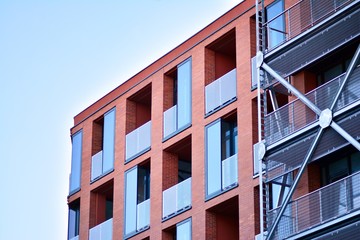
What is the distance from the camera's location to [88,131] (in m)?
53.8

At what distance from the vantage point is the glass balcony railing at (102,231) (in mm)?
50438

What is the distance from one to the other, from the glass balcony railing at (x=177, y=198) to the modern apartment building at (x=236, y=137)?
1.9 inches

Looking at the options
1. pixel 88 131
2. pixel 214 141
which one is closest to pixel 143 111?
pixel 88 131

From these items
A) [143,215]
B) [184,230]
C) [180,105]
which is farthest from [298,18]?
[143,215]

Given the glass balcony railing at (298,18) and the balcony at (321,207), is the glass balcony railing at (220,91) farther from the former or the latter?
the balcony at (321,207)

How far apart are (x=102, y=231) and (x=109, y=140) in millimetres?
3889

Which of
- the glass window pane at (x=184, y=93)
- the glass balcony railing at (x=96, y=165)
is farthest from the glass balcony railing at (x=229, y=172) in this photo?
the glass balcony railing at (x=96, y=165)

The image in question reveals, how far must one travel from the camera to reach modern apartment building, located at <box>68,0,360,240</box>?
120 feet

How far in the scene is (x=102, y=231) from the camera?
2000 inches

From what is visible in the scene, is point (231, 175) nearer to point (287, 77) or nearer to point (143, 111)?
point (287, 77)

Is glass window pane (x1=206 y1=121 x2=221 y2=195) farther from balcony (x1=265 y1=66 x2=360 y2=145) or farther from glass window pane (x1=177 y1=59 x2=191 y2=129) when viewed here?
balcony (x1=265 y1=66 x2=360 y2=145)

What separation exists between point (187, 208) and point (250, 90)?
5.20 metres

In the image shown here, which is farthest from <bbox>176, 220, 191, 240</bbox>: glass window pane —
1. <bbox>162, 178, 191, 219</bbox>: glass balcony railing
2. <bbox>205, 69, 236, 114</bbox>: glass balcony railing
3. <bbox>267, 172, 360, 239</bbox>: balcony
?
<bbox>267, 172, 360, 239</bbox>: balcony

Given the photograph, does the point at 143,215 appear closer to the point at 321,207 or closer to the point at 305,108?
the point at 305,108
